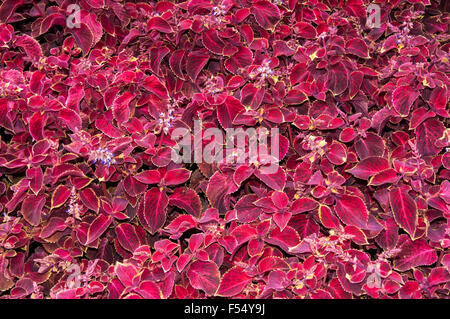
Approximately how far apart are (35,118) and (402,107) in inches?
48.9

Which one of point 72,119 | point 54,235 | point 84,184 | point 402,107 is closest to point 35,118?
point 72,119

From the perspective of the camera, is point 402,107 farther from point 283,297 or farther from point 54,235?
point 54,235

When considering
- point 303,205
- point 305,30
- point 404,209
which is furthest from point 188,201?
point 305,30

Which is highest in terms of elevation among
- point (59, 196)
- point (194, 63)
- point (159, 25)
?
point (159, 25)

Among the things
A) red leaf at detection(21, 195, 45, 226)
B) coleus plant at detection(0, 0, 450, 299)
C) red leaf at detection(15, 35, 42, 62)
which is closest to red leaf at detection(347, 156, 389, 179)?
coleus plant at detection(0, 0, 450, 299)

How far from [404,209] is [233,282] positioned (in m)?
0.57

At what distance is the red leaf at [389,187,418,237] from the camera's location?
1.37m

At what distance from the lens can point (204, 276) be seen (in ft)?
4.53

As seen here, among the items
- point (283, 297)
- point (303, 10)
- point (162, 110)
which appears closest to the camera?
point (283, 297)

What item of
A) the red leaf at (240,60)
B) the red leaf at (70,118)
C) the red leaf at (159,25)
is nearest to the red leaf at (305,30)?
the red leaf at (240,60)

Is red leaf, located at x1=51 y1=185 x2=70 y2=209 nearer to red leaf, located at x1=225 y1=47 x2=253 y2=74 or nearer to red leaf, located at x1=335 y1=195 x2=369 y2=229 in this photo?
red leaf, located at x1=225 y1=47 x2=253 y2=74

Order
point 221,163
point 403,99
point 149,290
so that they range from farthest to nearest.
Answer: point 403,99
point 221,163
point 149,290

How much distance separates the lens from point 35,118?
151cm

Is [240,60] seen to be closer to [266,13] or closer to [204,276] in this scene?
[266,13]
